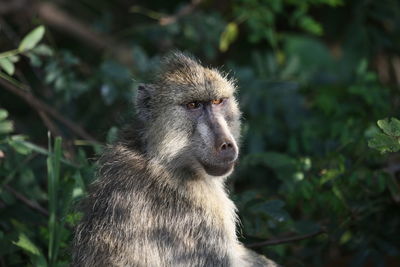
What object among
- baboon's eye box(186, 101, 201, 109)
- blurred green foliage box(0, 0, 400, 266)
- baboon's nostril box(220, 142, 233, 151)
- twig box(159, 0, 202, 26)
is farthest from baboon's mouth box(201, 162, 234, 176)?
twig box(159, 0, 202, 26)

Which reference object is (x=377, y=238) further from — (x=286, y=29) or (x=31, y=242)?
(x=286, y=29)

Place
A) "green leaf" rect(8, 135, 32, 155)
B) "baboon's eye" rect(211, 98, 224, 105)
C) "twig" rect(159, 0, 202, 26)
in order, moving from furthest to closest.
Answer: "twig" rect(159, 0, 202, 26), "green leaf" rect(8, 135, 32, 155), "baboon's eye" rect(211, 98, 224, 105)

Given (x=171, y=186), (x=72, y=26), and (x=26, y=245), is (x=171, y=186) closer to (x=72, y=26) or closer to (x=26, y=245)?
(x=26, y=245)

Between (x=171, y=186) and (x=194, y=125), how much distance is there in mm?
405

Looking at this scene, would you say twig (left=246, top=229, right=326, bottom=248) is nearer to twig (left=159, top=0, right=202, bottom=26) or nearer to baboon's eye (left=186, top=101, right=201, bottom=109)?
baboon's eye (left=186, top=101, right=201, bottom=109)

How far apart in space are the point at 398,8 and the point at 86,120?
10.9ft

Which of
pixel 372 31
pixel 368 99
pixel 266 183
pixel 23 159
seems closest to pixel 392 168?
pixel 368 99

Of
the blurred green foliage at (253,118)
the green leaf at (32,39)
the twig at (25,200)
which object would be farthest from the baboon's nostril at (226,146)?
the green leaf at (32,39)

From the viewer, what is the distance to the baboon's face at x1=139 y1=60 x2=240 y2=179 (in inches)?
153

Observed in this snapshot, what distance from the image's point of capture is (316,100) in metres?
6.21

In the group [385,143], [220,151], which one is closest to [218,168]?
[220,151]

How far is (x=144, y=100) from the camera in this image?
13.9 ft

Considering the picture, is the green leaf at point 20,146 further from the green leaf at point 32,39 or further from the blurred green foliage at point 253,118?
the green leaf at point 32,39

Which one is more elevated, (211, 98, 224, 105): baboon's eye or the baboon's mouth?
(211, 98, 224, 105): baboon's eye
